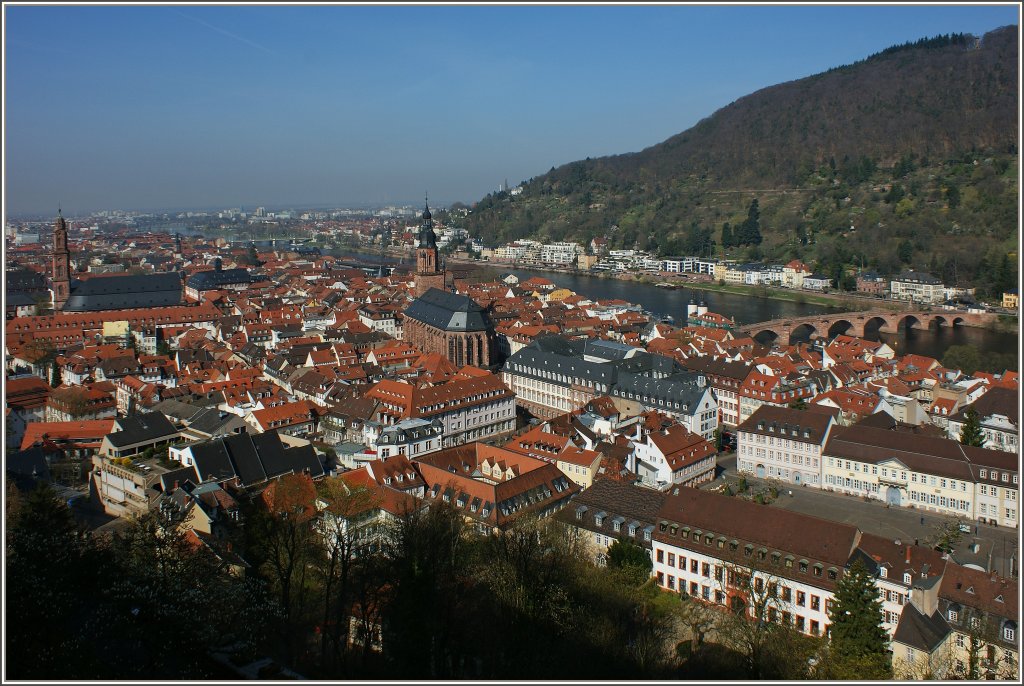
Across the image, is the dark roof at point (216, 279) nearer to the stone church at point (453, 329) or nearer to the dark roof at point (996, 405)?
the stone church at point (453, 329)

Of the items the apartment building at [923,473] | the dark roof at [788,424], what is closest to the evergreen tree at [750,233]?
the dark roof at [788,424]

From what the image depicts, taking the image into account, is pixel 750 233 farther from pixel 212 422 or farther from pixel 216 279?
pixel 212 422

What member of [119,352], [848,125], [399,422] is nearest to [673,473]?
[399,422]

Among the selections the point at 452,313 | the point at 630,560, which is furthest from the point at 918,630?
the point at 452,313

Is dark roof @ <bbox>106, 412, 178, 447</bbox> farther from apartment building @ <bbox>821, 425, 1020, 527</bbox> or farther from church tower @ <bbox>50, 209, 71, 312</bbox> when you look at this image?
church tower @ <bbox>50, 209, 71, 312</bbox>

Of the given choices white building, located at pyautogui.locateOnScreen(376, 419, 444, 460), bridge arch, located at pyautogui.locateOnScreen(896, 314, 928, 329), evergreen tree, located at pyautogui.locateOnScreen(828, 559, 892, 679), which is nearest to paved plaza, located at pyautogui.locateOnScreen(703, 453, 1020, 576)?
evergreen tree, located at pyautogui.locateOnScreen(828, 559, 892, 679)

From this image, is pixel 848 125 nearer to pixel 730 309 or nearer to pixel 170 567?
pixel 730 309
